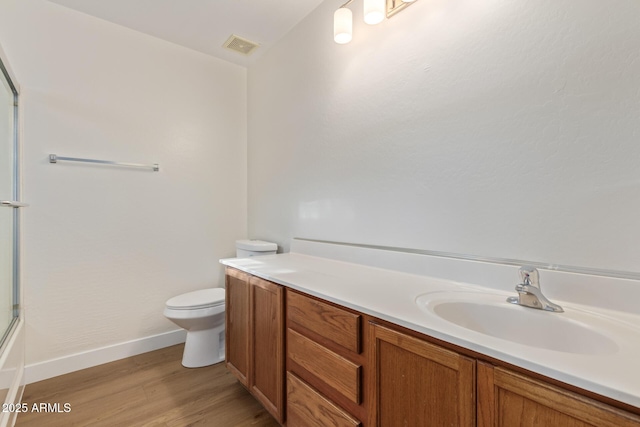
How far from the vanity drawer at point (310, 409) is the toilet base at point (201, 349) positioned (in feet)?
3.39

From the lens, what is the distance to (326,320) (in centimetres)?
104

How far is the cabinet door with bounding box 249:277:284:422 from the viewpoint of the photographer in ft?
4.15

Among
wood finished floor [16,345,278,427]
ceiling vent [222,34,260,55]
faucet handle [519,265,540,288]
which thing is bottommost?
wood finished floor [16,345,278,427]

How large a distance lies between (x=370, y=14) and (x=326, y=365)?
1.62m

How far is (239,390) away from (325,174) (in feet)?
4.81

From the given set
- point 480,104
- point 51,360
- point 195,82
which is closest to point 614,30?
point 480,104

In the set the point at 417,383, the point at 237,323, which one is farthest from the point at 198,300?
the point at 417,383

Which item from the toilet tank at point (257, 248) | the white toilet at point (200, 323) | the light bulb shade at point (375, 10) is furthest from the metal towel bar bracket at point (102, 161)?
the light bulb shade at point (375, 10)

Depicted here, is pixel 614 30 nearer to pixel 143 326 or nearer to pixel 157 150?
pixel 157 150

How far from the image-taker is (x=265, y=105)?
2457mm

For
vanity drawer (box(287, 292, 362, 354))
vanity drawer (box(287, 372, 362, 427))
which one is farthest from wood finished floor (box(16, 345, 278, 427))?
vanity drawer (box(287, 292, 362, 354))

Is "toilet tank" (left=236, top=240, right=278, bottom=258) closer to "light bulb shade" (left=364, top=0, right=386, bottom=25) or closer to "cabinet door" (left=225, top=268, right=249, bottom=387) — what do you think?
"cabinet door" (left=225, top=268, right=249, bottom=387)

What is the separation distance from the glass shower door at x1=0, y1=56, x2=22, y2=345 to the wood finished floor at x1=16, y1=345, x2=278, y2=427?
0.51 meters

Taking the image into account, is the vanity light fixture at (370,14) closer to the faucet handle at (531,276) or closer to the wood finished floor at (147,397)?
the faucet handle at (531,276)
